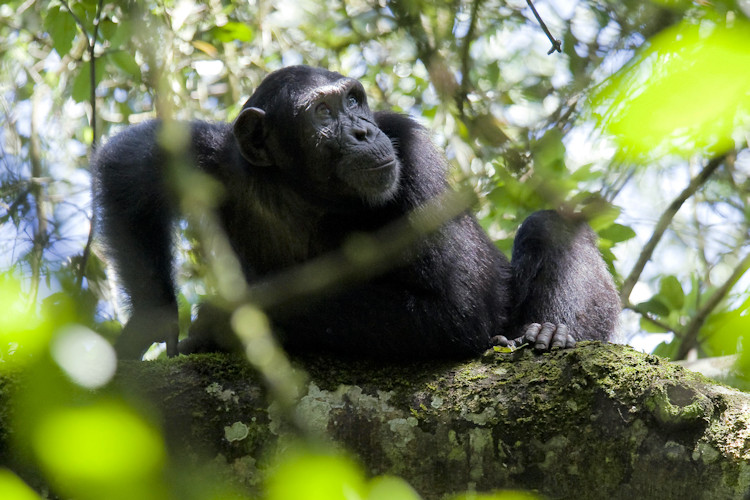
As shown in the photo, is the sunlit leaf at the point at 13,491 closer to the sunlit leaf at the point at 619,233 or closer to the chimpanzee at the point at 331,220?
the chimpanzee at the point at 331,220

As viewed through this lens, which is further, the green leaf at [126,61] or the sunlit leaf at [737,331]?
the green leaf at [126,61]

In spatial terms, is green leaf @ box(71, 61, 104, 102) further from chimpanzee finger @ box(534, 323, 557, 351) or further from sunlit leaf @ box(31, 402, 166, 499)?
sunlit leaf @ box(31, 402, 166, 499)

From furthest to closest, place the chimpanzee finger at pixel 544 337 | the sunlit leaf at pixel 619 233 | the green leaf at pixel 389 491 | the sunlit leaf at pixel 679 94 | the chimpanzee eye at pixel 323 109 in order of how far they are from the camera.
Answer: the sunlit leaf at pixel 619 233
the chimpanzee eye at pixel 323 109
the chimpanzee finger at pixel 544 337
the green leaf at pixel 389 491
the sunlit leaf at pixel 679 94

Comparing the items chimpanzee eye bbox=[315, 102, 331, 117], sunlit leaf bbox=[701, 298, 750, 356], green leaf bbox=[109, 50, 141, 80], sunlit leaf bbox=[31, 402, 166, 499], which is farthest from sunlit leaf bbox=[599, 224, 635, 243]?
sunlit leaf bbox=[31, 402, 166, 499]

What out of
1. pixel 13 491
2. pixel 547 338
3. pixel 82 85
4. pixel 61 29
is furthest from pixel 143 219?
pixel 13 491

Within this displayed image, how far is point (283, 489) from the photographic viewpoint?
1517 mm

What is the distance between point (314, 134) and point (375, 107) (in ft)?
15.0

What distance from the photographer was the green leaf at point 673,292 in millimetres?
6191

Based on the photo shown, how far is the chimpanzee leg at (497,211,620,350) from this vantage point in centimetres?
548

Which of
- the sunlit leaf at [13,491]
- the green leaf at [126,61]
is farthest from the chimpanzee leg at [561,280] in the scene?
the sunlit leaf at [13,491]

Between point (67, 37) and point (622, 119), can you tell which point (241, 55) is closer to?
point (67, 37)

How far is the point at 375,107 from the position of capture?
32.1 ft

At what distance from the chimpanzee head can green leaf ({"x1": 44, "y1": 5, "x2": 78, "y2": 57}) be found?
4.31 ft

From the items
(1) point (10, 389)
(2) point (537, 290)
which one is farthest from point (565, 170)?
(1) point (10, 389)
